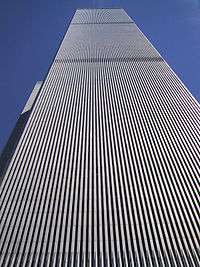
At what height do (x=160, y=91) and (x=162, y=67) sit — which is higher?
(x=162, y=67)

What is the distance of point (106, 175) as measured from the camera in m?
42.5

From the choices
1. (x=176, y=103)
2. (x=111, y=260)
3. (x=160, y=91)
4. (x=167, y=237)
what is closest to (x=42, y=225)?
(x=111, y=260)

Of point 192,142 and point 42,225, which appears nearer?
point 42,225

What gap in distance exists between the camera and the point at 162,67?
77500 millimetres

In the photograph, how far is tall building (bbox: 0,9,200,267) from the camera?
31375mm

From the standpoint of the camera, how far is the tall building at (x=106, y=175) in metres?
31.4

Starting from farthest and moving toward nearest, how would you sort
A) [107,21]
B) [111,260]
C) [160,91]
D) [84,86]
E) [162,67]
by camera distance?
[107,21], [162,67], [84,86], [160,91], [111,260]

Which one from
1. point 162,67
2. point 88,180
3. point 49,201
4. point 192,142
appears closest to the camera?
point 49,201

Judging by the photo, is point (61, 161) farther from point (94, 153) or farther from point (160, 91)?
point (160, 91)

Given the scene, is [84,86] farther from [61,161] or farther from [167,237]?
[167,237]

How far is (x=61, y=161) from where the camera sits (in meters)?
45.5

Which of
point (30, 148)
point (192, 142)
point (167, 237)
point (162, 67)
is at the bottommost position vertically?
point (167, 237)

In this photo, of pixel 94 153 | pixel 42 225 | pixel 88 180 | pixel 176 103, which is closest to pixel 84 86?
pixel 176 103

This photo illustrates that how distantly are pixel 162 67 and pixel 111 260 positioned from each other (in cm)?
5269
